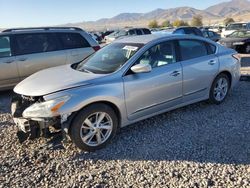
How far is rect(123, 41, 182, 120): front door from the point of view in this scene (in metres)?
4.52

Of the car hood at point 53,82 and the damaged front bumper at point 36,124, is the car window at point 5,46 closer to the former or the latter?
the car hood at point 53,82

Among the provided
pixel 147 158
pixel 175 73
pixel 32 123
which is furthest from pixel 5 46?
pixel 147 158

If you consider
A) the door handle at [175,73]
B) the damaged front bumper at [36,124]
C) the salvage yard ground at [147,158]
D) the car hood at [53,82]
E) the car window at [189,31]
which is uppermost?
the car hood at [53,82]

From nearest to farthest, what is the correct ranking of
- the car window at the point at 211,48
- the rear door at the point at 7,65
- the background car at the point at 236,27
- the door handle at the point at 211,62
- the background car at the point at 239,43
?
the door handle at the point at 211,62 < the car window at the point at 211,48 < the rear door at the point at 7,65 < the background car at the point at 239,43 < the background car at the point at 236,27

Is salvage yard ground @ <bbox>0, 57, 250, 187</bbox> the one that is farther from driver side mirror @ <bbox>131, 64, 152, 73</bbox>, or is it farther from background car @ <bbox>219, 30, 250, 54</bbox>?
background car @ <bbox>219, 30, 250, 54</bbox>

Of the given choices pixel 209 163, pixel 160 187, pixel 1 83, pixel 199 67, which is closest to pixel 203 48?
pixel 199 67

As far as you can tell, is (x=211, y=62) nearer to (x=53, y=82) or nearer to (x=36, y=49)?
(x=53, y=82)

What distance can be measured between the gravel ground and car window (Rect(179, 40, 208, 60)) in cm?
116

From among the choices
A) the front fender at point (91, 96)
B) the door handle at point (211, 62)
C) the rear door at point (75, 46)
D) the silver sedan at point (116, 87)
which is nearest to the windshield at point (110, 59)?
the silver sedan at point (116, 87)

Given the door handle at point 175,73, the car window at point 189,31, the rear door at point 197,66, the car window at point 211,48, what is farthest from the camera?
the car window at point 189,31

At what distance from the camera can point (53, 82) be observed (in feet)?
14.0

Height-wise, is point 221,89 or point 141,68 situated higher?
point 141,68

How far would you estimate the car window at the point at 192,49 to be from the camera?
5.39 m

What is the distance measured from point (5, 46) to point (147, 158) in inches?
191
